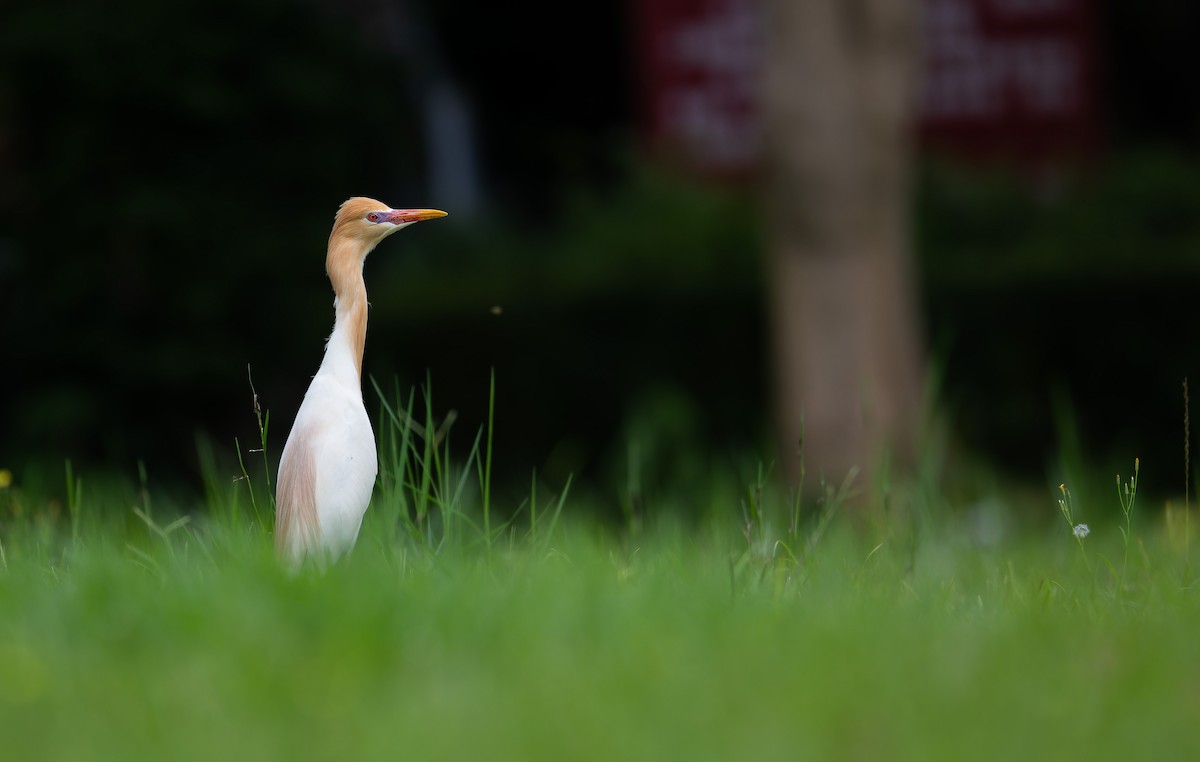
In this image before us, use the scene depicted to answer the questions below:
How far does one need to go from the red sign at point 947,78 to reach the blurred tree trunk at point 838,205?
2.85 metres

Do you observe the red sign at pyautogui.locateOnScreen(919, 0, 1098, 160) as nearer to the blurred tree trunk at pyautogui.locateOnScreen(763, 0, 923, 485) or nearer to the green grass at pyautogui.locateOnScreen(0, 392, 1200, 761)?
the blurred tree trunk at pyautogui.locateOnScreen(763, 0, 923, 485)

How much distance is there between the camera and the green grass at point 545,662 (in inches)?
75.1

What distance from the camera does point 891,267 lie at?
21.4 feet

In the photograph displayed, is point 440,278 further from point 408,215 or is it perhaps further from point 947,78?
point 408,215

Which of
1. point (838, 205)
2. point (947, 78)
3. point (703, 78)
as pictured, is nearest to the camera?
point (838, 205)

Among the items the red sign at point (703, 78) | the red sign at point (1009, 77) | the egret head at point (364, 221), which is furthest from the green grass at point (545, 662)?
the red sign at point (703, 78)

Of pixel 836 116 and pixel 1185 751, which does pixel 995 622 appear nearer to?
pixel 1185 751

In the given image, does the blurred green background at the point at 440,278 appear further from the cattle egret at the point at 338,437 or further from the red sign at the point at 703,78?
the cattle egret at the point at 338,437

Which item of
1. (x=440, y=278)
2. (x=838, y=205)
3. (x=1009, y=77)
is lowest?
(x=440, y=278)

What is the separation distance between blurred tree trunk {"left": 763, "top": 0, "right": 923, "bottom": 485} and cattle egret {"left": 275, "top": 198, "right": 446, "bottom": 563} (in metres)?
4.07

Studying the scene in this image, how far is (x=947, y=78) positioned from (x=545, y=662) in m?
8.11

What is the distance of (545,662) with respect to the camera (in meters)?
2.11

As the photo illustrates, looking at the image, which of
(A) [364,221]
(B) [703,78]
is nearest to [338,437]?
(A) [364,221]

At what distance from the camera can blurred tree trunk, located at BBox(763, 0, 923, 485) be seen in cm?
641
